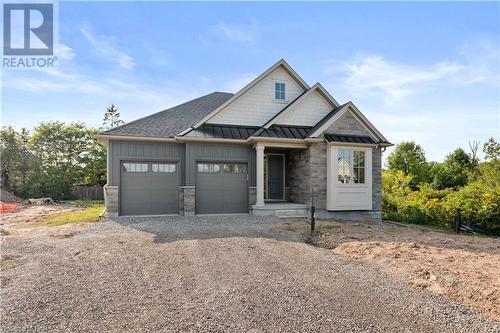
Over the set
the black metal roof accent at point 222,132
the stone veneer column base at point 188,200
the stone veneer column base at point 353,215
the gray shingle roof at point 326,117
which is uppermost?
the gray shingle roof at point 326,117

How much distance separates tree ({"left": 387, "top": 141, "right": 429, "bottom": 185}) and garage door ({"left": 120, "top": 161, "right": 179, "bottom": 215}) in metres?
35.5

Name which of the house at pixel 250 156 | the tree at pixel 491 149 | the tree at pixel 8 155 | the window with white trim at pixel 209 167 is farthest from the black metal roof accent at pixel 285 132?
the tree at pixel 491 149

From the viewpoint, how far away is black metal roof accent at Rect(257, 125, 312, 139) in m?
12.1

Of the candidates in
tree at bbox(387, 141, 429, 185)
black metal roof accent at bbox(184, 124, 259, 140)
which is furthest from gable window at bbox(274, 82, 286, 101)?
tree at bbox(387, 141, 429, 185)

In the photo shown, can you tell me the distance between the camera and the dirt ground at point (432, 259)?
4.27 metres

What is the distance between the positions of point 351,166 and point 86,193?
2146 centimetres

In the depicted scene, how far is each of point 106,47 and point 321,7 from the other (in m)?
8.27

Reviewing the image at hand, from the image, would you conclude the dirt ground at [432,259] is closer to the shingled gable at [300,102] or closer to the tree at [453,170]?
the shingled gable at [300,102]

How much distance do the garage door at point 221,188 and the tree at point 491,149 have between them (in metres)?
30.6

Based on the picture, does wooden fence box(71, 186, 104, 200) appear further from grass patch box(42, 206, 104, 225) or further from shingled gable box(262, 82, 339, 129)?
shingled gable box(262, 82, 339, 129)

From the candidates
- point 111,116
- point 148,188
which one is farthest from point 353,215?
point 111,116

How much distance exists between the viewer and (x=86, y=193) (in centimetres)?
2323

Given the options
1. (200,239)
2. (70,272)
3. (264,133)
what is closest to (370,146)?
(264,133)

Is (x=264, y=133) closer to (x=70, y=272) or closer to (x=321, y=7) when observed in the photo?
(x=321, y=7)
